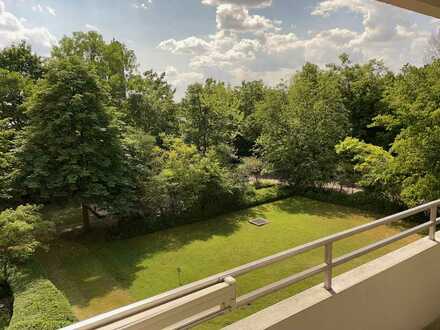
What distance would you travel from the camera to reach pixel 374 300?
6.39 ft

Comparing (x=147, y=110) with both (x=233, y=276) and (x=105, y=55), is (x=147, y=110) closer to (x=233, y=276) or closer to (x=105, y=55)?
(x=105, y=55)

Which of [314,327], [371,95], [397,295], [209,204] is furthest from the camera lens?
[371,95]

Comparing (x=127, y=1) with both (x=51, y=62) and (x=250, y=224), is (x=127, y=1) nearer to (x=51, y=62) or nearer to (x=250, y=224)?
(x=51, y=62)

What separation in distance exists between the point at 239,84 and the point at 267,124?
36.1ft

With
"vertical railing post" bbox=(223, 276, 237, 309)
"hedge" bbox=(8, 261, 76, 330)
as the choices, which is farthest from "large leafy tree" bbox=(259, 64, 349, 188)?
"vertical railing post" bbox=(223, 276, 237, 309)

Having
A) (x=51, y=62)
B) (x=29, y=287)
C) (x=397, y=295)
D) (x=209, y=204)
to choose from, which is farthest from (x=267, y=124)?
(x=397, y=295)

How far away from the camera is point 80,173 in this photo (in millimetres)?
7586

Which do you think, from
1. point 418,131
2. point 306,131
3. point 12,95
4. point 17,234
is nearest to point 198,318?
point 17,234

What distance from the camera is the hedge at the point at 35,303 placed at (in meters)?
4.15

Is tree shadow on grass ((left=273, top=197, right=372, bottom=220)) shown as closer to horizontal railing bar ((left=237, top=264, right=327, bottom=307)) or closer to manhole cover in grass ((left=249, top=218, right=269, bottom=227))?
manhole cover in grass ((left=249, top=218, right=269, bottom=227))

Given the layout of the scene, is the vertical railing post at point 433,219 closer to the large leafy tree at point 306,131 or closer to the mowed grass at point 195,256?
the mowed grass at point 195,256

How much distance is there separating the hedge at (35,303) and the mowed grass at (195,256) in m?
0.53

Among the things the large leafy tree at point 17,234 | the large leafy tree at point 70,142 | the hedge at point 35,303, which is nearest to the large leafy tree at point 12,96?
the large leafy tree at point 70,142

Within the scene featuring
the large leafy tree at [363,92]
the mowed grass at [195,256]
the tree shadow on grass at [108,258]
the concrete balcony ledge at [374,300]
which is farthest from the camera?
the large leafy tree at [363,92]
